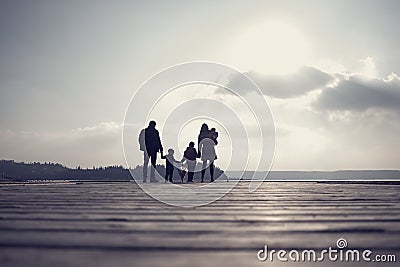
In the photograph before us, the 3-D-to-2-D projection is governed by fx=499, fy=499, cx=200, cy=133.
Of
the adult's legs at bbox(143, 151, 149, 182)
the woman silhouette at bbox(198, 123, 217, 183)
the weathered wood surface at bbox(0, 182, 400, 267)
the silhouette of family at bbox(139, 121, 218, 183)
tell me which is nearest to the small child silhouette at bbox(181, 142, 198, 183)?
the silhouette of family at bbox(139, 121, 218, 183)

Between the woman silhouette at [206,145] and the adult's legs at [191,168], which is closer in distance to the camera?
the woman silhouette at [206,145]

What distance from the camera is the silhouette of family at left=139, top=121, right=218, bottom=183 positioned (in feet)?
47.3

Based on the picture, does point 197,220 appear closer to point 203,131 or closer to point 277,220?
point 277,220

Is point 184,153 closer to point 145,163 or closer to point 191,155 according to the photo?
point 191,155

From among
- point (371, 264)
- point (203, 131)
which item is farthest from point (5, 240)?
point (203, 131)

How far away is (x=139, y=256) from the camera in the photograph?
1.94m

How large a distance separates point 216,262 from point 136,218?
1.67 metres

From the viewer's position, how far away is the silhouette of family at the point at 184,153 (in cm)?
1441

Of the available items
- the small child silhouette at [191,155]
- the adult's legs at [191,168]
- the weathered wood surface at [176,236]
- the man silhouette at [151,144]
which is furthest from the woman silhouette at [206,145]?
the weathered wood surface at [176,236]

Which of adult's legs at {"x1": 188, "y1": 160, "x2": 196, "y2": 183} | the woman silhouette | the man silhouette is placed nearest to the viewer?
the man silhouette

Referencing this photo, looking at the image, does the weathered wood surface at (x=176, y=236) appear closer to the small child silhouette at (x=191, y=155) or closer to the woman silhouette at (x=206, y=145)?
the woman silhouette at (x=206, y=145)

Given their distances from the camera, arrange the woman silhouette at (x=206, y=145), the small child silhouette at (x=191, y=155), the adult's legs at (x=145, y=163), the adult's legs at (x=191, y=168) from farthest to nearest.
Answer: the small child silhouette at (x=191, y=155), the adult's legs at (x=191, y=168), the woman silhouette at (x=206, y=145), the adult's legs at (x=145, y=163)

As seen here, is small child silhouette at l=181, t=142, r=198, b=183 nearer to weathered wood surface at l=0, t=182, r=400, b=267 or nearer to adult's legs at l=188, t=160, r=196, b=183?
adult's legs at l=188, t=160, r=196, b=183

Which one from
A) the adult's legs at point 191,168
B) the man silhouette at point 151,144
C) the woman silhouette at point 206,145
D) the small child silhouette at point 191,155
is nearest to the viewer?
the man silhouette at point 151,144
